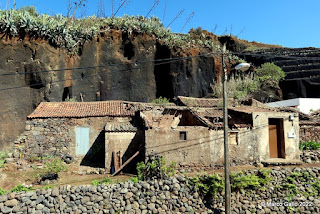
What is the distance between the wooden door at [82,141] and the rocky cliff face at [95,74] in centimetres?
408

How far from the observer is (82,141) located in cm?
1464

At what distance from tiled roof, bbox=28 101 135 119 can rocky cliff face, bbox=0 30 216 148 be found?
74.1 inches

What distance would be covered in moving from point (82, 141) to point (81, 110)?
2.18 metres

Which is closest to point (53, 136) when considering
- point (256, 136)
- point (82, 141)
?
point (82, 141)

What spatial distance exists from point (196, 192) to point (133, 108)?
747 cm

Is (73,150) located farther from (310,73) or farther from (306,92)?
(310,73)

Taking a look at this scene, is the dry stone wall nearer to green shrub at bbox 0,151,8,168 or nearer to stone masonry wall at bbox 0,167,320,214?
stone masonry wall at bbox 0,167,320,214

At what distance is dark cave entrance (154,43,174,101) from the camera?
891 inches

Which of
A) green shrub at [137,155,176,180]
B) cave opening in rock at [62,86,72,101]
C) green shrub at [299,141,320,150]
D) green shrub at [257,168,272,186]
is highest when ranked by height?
cave opening in rock at [62,86,72,101]

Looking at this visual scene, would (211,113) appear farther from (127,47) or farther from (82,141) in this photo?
(127,47)

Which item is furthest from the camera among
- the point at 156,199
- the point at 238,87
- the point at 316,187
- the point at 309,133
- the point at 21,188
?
the point at 238,87

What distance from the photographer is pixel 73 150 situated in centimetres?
1454

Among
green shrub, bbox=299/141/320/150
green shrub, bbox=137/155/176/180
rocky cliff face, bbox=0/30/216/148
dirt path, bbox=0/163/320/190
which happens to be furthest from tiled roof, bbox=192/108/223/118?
green shrub, bbox=299/141/320/150

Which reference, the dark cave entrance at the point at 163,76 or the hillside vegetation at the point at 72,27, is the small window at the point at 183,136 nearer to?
the dark cave entrance at the point at 163,76
